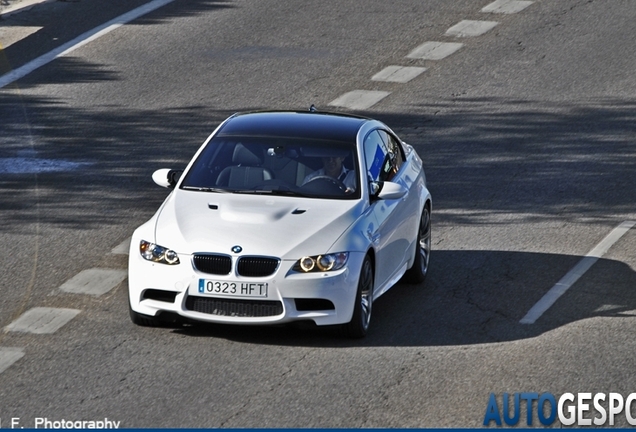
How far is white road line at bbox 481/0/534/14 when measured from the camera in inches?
965

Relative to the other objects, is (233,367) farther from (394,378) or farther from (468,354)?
(468,354)

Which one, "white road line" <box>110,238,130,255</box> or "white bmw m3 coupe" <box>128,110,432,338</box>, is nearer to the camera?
"white bmw m3 coupe" <box>128,110,432,338</box>

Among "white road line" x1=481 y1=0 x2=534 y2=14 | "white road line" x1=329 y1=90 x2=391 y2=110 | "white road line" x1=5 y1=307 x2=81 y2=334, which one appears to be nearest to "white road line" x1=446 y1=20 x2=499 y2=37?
"white road line" x1=481 y1=0 x2=534 y2=14

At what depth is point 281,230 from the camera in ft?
34.6

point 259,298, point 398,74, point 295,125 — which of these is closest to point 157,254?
point 259,298

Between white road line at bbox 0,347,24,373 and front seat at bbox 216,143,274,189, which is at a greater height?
front seat at bbox 216,143,274,189

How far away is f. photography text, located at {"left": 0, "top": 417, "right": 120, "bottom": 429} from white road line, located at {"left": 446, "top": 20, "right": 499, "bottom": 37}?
15654mm

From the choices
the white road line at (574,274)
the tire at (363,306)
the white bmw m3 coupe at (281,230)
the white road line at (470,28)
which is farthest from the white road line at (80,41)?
the tire at (363,306)

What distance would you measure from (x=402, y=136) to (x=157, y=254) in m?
8.18

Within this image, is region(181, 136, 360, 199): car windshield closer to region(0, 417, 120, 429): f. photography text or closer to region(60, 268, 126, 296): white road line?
region(60, 268, 126, 296): white road line

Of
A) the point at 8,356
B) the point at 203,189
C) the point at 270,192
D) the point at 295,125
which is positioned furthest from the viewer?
the point at 295,125

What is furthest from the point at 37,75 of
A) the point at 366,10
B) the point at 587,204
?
the point at 587,204

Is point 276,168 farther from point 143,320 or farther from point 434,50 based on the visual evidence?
point 434,50

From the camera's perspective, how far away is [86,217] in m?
14.6
